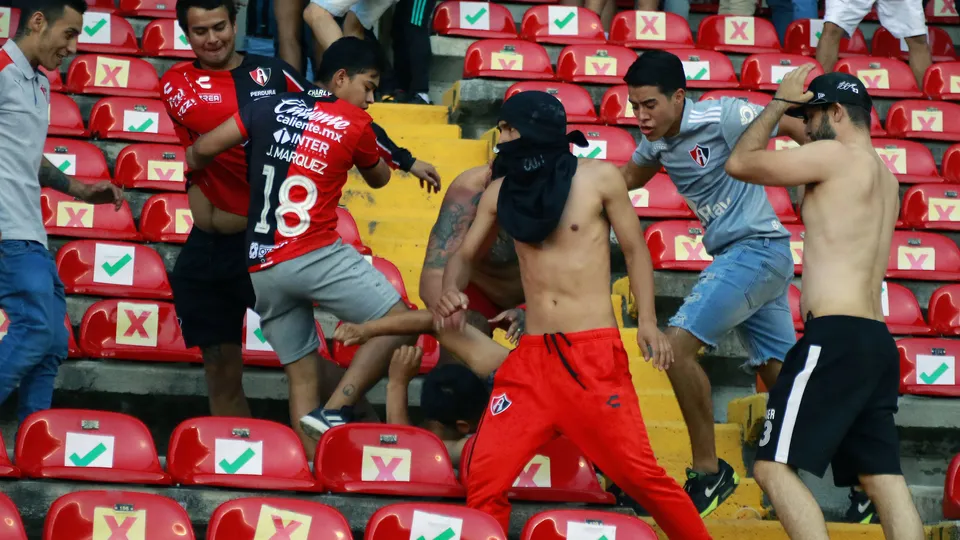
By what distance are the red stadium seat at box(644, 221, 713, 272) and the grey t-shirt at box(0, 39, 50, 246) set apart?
3033 millimetres

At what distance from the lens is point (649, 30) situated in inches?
382

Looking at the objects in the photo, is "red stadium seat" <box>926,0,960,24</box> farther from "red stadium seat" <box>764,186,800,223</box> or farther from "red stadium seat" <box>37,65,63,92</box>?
"red stadium seat" <box>37,65,63,92</box>

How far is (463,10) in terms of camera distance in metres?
9.59

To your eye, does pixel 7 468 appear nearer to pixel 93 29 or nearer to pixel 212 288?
pixel 212 288

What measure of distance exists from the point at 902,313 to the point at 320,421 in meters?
3.30

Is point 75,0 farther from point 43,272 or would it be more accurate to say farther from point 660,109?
point 660,109

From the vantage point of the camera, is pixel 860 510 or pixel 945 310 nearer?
pixel 860 510

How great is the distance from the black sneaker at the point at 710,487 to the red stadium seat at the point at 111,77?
4532mm

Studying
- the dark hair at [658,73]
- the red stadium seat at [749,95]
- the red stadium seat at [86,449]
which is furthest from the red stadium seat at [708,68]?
the red stadium seat at [86,449]

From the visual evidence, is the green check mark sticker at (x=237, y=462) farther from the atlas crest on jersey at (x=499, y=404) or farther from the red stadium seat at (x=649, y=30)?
the red stadium seat at (x=649, y=30)

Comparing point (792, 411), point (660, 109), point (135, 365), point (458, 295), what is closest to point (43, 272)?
point (135, 365)

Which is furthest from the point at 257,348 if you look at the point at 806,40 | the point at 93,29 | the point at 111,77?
the point at 806,40

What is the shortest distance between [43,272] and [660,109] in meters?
2.51

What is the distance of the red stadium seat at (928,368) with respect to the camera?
6613mm
